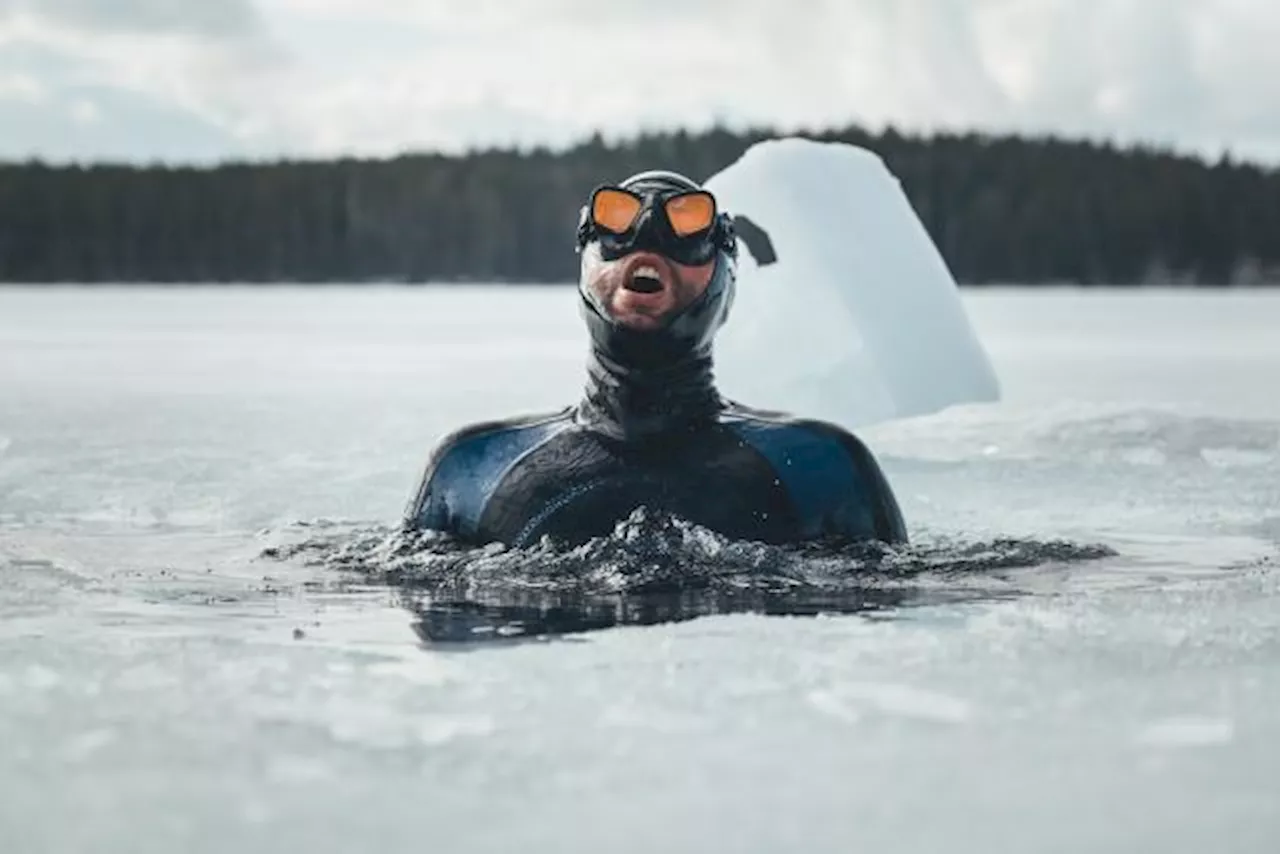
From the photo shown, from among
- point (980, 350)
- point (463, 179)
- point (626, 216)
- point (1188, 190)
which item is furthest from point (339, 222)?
point (626, 216)

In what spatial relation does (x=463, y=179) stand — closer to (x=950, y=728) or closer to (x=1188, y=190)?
(x=1188, y=190)

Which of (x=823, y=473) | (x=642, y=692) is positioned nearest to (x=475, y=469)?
(x=823, y=473)

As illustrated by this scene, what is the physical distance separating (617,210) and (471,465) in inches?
30.5

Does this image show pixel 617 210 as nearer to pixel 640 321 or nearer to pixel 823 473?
pixel 640 321

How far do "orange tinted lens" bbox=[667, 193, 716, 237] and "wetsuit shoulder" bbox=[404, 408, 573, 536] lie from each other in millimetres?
609

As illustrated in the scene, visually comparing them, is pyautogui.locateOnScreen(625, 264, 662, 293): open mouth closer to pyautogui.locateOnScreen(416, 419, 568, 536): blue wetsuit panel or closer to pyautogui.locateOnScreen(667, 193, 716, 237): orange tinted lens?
pyautogui.locateOnScreen(667, 193, 716, 237): orange tinted lens

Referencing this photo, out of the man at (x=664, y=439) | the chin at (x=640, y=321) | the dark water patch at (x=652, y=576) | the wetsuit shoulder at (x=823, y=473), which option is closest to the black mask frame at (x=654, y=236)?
the man at (x=664, y=439)

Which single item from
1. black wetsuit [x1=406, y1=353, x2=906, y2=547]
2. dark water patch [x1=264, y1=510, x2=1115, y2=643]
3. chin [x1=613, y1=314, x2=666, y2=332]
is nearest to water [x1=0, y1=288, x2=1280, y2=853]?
dark water patch [x1=264, y1=510, x2=1115, y2=643]

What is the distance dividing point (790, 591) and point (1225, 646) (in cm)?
102

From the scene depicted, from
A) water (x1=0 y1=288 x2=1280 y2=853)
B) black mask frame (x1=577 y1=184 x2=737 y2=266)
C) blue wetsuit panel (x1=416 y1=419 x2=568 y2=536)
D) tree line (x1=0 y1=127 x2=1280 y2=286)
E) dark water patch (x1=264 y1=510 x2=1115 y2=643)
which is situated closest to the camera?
water (x1=0 y1=288 x2=1280 y2=853)

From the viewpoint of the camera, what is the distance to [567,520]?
4.83 meters

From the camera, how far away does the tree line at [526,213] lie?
198ft

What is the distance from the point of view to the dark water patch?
4.06 metres

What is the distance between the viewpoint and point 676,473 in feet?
15.8
